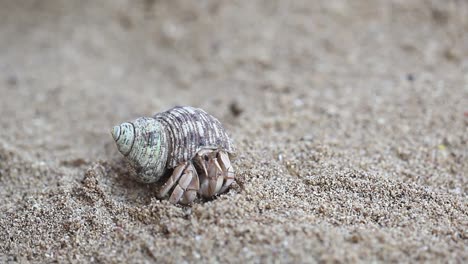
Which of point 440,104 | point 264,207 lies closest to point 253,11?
point 440,104

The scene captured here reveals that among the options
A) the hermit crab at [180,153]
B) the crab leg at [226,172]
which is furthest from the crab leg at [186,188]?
the crab leg at [226,172]

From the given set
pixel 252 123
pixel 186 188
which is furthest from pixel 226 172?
pixel 252 123

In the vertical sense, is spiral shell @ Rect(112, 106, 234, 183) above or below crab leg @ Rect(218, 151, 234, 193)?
above

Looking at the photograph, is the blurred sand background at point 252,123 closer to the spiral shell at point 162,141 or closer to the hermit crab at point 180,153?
the hermit crab at point 180,153

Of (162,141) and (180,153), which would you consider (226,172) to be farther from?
(162,141)

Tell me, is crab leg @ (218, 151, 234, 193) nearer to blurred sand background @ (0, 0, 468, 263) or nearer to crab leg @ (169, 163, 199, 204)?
blurred sand background @ (0, 0, 468, 263)

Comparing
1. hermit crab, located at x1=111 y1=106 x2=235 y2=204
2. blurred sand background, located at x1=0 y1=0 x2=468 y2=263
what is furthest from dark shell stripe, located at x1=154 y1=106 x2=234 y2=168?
blurred sand background, located at x1=0 y1=0 x2=468 y2=263
